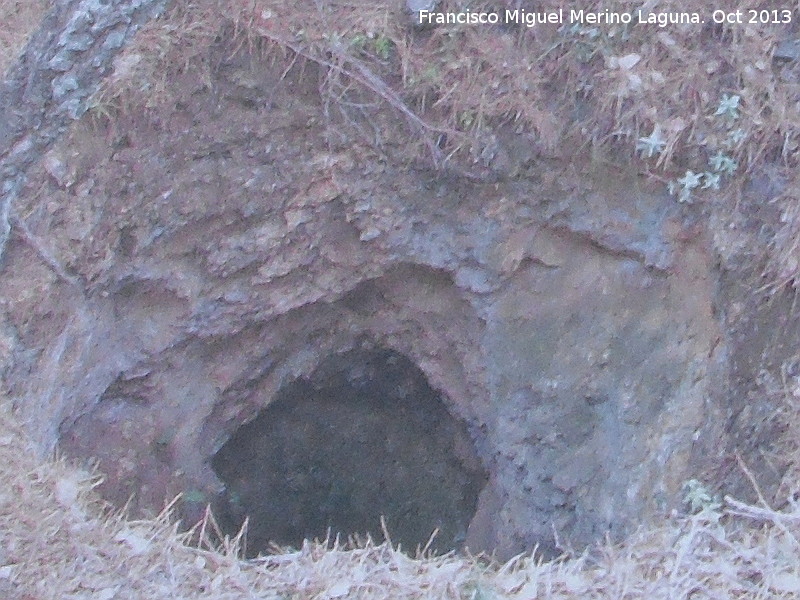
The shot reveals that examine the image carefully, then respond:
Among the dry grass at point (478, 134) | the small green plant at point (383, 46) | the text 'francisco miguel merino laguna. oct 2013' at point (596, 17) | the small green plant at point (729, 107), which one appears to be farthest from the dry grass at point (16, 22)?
the small green plant at point (729, 107)

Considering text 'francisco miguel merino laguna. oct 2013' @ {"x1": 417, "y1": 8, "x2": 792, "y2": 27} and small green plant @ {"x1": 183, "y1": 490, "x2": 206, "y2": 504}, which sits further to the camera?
small green plant @ {"x1": 183, "y1": 490, "x2": 206, "y2": 504}

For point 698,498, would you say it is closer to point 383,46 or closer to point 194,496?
point 383,46

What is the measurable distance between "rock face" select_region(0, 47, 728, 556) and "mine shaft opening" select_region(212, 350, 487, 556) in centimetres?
37

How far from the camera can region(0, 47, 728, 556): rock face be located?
2715 millimetres

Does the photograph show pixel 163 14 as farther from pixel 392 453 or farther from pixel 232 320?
pixel 392 453

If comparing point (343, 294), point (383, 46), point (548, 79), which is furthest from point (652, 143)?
point (343, 294)

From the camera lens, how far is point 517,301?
127 inches

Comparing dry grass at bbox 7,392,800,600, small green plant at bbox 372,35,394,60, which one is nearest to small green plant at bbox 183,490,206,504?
dry grass at bbox 7,392,800,600

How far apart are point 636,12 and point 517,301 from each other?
1.11 metres

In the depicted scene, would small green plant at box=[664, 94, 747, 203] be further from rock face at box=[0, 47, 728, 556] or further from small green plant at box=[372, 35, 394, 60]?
small green plant at box=[372, 35, 394, 60]

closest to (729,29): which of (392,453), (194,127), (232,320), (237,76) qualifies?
(237,76)

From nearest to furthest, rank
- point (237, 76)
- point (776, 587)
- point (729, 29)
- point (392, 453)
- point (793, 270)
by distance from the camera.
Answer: point (776, 587) < point (793, 270) < point (729, 29) < point (237, 76) < point (392, 453)

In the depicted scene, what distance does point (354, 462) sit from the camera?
4230mm

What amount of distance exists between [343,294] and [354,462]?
116cm
